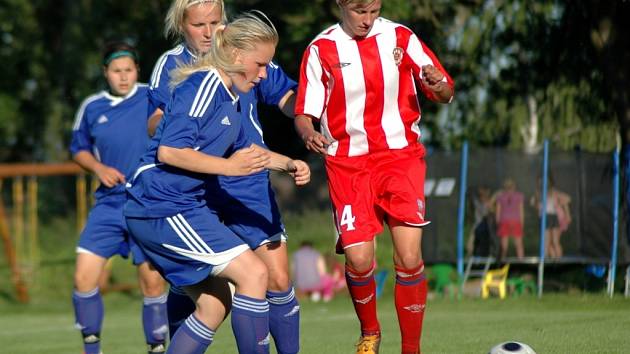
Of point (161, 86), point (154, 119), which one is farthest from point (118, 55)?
point (154, 119)

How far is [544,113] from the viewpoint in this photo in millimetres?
16250

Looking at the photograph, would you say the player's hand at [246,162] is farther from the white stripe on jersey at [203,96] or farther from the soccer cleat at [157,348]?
the soccer cleat at [157,348]

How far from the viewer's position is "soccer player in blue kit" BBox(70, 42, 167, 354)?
809 centimetres

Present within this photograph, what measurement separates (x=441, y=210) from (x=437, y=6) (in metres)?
3.56

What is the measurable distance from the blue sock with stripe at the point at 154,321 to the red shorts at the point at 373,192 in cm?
171

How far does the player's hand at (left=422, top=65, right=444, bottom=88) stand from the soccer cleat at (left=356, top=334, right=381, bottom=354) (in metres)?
1.48

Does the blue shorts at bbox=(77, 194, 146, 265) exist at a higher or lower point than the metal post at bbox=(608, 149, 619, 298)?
higher

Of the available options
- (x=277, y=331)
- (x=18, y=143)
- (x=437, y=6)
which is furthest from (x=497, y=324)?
(x=18, y=143)

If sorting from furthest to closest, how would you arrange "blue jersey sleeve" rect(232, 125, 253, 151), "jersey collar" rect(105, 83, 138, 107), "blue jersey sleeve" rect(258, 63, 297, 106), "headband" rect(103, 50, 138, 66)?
"jersey collar" rect(105, 83, 138, 107) < "headband" rect(103, 50, 138, 66) < "blue jersey sleeve" rect(258, 63, 297, 106) < "blue jersey sleeve" rect(232, 125, 253, 151)

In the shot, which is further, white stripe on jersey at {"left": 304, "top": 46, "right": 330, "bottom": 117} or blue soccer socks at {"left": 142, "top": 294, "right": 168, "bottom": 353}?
blue soccer socks at {"left": 142, "top": 294, "right": 168, "bottom": 353}

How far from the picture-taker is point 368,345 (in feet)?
21.9

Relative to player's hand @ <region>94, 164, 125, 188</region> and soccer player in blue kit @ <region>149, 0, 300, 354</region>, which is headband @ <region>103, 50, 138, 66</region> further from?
soccer player in blue kit @ <region>149, 0, 300, 354</region>

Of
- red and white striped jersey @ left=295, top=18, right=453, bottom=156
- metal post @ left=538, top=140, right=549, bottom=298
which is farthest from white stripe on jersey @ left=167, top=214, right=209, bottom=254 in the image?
metal post @ left=538, top=140, right=549, bottom=298

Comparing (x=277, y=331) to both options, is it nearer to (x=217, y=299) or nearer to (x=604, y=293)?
(x=217, y=299)
